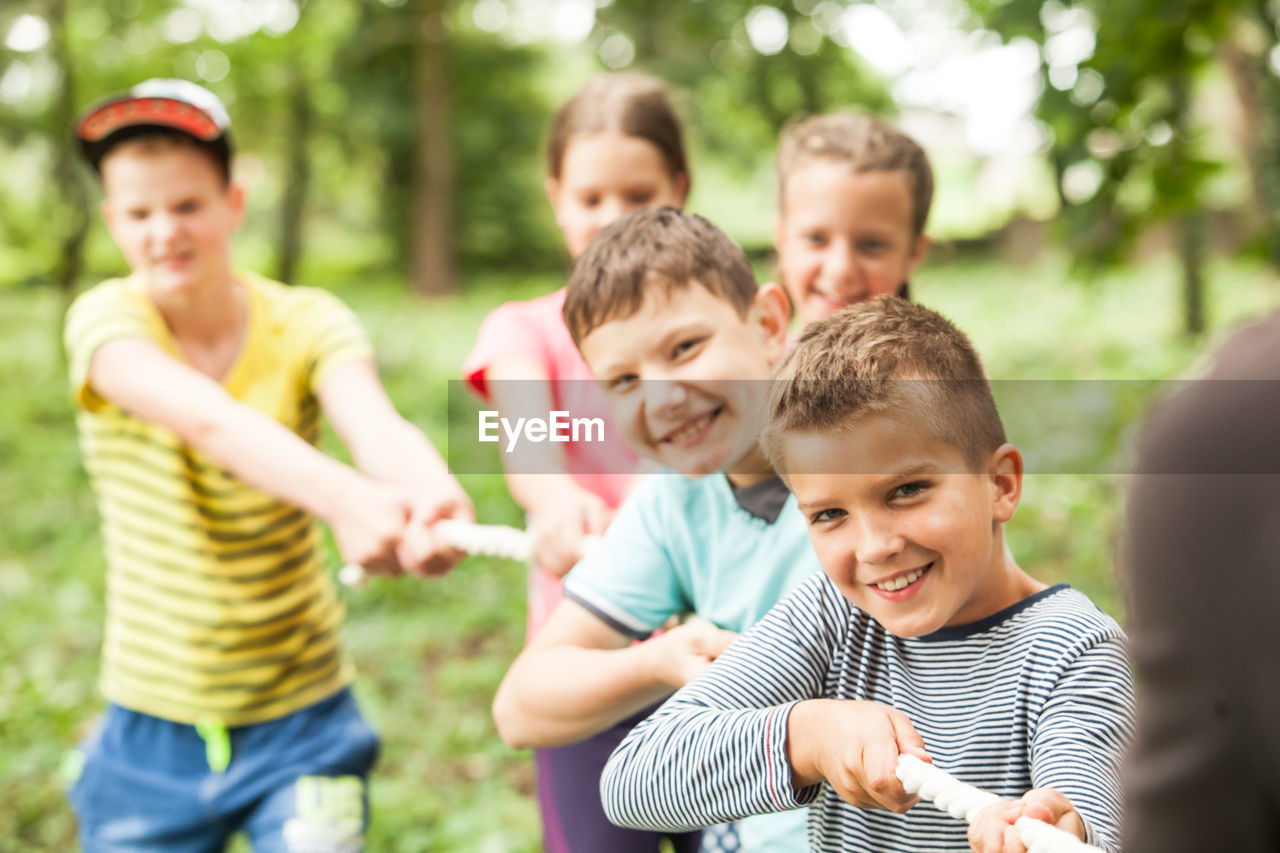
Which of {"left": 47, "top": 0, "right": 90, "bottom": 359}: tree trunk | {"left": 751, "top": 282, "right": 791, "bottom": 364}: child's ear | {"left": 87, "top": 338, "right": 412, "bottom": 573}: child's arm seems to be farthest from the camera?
{"left": 47, "top": 0, "right": 90, "bottom": 359}: tree trunk

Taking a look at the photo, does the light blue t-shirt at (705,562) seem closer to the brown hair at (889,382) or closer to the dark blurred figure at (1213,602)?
the brown hair at (889,382)

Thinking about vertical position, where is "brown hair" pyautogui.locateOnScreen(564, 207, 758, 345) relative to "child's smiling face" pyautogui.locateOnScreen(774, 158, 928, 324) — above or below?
below

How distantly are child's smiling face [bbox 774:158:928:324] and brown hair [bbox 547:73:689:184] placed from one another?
1.37ft

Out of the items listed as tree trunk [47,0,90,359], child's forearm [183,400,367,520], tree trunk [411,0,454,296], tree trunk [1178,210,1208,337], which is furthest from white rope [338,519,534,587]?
tree trunk [411,0,454,296]

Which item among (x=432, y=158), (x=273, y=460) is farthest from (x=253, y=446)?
(x=432, y=158)

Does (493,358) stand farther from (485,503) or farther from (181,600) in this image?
(485,503)

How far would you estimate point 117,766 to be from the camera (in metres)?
2.40

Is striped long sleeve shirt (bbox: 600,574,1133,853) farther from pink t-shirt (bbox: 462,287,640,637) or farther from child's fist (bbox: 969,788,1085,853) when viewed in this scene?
pink t-shirt (bbox: 462,287,640,637)

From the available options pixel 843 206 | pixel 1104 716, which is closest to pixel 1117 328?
pixel 843 206

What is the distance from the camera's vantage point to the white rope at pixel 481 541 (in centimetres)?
176

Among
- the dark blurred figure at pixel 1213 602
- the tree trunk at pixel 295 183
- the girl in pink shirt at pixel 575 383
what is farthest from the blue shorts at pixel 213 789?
the tree trunk at pixel 295 183

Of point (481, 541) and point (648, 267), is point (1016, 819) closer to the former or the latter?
point (648, 267)

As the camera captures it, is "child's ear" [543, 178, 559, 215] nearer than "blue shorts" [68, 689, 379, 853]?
No

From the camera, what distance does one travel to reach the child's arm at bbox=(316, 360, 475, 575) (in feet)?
6.57
